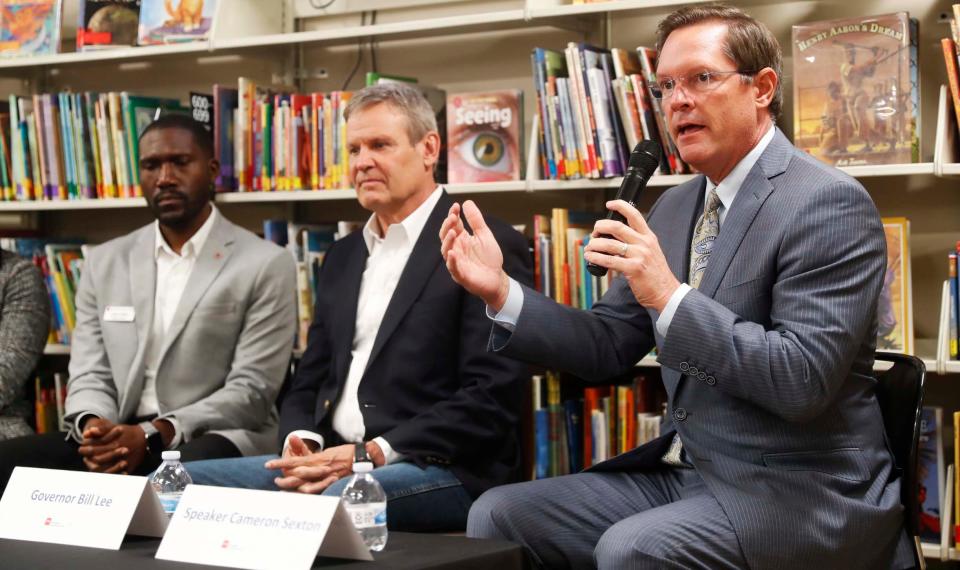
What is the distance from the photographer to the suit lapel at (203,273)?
3.27m

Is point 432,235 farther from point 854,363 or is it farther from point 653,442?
point 854,363

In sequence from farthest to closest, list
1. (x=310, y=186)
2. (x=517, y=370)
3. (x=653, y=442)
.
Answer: (x=310, y=186) < (x=517, y=370) < (x=653, y=442)

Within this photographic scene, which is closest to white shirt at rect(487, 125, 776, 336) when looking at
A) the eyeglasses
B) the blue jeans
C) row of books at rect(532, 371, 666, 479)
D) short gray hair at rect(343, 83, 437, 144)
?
the eyeglasses

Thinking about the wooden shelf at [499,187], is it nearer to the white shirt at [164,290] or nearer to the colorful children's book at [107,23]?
the white shirt at [164,290]

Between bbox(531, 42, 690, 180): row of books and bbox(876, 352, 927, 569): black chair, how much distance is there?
102cm

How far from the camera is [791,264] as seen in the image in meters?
1.99

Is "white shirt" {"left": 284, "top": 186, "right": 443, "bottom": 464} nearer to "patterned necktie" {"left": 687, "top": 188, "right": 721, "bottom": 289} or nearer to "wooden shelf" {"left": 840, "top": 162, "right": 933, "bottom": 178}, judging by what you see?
"patterned necktie" {"left": 687, "top": 188, "right": 721, "bottom": 289}

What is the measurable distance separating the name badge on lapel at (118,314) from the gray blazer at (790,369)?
1599 millimetres

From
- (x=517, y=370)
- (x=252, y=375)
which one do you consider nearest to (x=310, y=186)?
(x=252, y=375)

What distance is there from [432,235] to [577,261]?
1.52 feet

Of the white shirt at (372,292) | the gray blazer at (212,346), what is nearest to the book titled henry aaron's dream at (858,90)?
the white shirt at (372,292)

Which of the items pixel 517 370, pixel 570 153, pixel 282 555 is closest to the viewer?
pixel 282 555

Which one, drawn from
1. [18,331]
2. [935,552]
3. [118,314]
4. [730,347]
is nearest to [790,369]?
[730,347]

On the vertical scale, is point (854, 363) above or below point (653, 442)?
above
